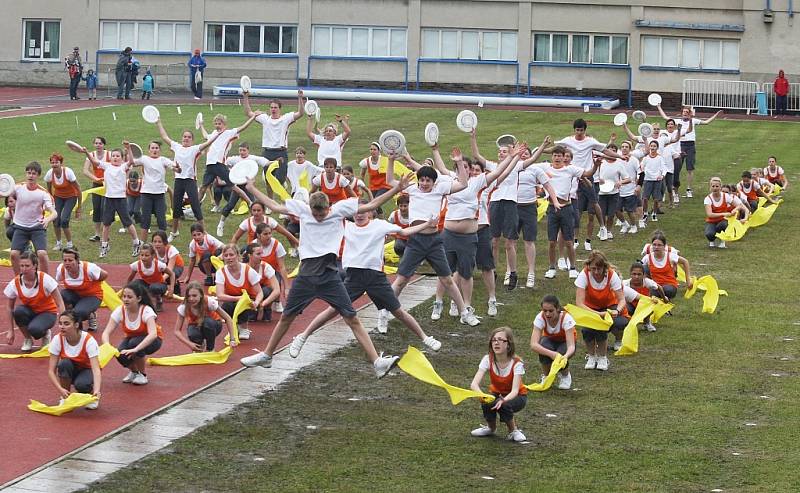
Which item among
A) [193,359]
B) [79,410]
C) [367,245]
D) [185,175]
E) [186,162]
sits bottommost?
[79,410]

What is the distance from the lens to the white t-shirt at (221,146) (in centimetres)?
Answer: 2395

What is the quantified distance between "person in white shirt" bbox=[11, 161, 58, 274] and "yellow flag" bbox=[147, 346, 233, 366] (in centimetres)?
473

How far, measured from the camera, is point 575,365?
15156 millimetres

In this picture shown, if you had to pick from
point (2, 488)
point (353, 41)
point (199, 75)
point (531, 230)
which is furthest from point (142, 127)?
point (2, 488)

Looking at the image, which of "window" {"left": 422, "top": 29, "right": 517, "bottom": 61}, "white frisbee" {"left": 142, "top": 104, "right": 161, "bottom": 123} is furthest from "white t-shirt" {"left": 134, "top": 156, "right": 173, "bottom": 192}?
"window" {"left": 422, "top": 29, "right": 517, "bottom": 61}

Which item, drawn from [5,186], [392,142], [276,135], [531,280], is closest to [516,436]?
[392,142]

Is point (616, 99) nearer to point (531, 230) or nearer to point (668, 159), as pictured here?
point (668, 159)

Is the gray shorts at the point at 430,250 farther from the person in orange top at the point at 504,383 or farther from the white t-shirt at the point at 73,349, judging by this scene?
the white t-shirt at the point at 73,349

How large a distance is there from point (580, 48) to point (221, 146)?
32.2 meters

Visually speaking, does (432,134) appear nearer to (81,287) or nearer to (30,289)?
(81,287)

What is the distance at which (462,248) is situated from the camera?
17.0 meters

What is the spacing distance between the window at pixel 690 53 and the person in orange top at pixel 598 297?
129 ft

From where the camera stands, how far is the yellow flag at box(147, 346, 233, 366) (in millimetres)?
14758

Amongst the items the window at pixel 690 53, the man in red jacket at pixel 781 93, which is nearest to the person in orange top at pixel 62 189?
the man in red jacket at pixel 781 93
